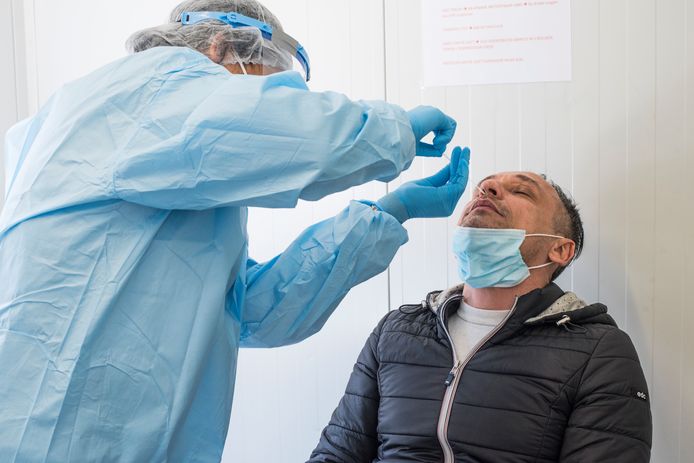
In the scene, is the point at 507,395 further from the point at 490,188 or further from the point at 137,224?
the point at 137,224

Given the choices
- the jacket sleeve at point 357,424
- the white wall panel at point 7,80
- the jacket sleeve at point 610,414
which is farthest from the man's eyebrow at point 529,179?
the white wall panel at point 7,80

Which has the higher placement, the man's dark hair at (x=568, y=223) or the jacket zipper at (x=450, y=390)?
the man's dark hair at (x=568, y=223)

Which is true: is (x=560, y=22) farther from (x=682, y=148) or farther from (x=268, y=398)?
(x=268, y=398)

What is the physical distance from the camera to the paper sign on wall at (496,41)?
Result: 1830 mm

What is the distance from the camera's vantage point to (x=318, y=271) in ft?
4.27

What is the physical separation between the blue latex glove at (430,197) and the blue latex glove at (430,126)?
15 cm

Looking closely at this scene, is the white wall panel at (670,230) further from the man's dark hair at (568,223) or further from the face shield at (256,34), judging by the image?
the face shield at (256,34)

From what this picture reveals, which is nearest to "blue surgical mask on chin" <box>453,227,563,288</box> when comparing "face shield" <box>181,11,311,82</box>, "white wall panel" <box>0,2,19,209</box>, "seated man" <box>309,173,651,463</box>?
"seated man" <box>309,173,651,463</box>

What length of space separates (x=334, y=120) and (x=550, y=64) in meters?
1.01

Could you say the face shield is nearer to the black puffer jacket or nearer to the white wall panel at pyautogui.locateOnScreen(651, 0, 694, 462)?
the black puffer jacket

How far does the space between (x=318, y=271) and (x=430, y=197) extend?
0.32 m

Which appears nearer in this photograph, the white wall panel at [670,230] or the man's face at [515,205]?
the man's face at [515,205]

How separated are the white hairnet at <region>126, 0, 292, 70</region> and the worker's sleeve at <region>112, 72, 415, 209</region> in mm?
214

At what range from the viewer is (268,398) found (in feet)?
6.82
